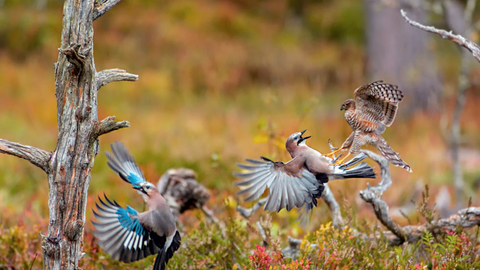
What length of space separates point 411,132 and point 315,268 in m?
8.08

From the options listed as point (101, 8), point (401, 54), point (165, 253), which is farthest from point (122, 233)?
point (401, 54)

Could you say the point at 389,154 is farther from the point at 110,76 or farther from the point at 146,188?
the point at 110,76

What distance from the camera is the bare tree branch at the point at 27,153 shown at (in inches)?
113

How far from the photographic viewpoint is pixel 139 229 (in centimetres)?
320

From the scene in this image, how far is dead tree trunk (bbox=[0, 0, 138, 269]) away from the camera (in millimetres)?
2895

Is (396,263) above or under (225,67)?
under

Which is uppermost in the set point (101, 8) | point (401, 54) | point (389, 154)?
point (401, 54)

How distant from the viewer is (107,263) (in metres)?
3.92

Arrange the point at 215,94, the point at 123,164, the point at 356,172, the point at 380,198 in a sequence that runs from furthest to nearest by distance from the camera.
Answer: the point at 215,94, the point at 380,198, the point at 123,164, the point at 356,172

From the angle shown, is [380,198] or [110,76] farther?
[380,198]

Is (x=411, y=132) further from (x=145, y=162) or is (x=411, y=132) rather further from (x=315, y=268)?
(x=315, y=268)

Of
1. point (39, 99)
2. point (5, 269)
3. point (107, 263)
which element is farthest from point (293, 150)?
point (39, 99)

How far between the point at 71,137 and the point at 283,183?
1110 mm

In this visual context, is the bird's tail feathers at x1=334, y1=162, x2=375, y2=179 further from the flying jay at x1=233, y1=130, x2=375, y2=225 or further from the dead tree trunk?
the dead tree trunk
